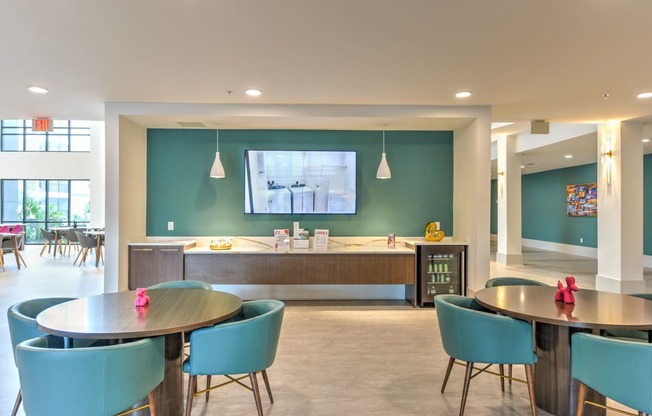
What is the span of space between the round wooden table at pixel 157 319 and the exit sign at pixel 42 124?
448 cm

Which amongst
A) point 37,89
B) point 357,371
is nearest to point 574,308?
point 357,371

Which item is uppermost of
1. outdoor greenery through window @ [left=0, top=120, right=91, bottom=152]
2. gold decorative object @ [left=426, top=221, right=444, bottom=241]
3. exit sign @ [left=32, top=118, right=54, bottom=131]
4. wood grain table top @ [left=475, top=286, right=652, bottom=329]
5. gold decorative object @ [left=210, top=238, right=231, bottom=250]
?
outdoor greenery through window @ [left=0, top=120, right=91, bottom=152]

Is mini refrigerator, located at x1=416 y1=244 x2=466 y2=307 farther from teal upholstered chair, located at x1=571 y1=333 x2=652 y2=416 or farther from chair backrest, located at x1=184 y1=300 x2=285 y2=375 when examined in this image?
chair backrest, located at x1=184 y1=300 x2=285 y2=375

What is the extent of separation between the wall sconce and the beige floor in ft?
12.8

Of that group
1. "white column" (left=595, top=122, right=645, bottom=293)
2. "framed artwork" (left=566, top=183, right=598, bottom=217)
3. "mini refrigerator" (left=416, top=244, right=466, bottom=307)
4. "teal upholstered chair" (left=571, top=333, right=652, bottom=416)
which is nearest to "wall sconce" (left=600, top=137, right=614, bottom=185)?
"white column" (left=595, top=122, right=645, bottom=293)

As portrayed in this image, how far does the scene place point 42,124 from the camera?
588 centimetres

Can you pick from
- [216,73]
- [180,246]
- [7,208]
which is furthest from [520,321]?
[7,208]

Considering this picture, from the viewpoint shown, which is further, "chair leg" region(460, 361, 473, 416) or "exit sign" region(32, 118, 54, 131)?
"exit sign" region(32, 118, 54, 131)

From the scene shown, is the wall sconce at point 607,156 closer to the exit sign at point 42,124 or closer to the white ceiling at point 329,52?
the white ceiling at point 329,52

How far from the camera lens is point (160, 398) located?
91.7 inches

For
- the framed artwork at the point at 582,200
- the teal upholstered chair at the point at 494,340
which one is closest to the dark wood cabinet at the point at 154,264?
the teal upholstered chair at the point at 494,340

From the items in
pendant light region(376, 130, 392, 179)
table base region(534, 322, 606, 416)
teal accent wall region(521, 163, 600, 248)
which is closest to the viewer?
table base region(534, 322, 606, 416)

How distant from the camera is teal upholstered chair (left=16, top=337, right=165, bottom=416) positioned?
5.56 ft

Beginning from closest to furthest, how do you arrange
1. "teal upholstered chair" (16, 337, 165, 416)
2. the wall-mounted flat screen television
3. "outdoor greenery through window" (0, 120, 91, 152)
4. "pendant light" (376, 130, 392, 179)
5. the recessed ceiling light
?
1. "teal upholstered chair" (16, 337, 165, 416)
2. the recessed ceiling light
3. "pendant light" (376, 130, 392, 179)
4. the wall-mounted flat screen television
5. "outdoor greenery through window" (0, 120, 91, 152)
